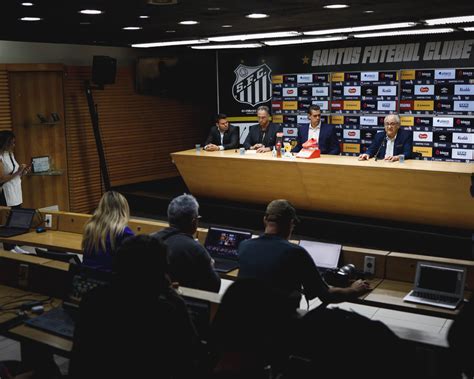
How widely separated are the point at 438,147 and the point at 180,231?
725 cm

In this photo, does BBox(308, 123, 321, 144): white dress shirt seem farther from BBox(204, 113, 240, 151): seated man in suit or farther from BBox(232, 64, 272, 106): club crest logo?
BBox(232, 64, 272, 106): club crest logo

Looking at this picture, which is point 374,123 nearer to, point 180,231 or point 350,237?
point 350,237

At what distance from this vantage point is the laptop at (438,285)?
12.8 ft

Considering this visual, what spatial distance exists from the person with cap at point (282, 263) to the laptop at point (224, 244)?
4.11ft

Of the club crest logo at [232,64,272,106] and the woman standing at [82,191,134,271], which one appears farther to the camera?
the club crest logo at [232,64,272,106]

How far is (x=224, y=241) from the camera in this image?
16.5ft

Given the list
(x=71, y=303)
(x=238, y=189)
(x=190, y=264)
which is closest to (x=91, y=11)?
(x=238, y=189)

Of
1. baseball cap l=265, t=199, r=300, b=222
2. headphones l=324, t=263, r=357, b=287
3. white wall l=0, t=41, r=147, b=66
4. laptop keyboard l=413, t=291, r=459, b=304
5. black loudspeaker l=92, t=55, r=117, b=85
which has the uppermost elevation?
white wall l=0, t=41, r=147, b=66

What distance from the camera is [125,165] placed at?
450 inches

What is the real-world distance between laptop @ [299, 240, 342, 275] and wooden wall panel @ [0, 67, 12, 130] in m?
6.52

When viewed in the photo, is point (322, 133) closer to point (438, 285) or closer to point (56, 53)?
point (56, 53)

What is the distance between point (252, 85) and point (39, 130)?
4.28 metres

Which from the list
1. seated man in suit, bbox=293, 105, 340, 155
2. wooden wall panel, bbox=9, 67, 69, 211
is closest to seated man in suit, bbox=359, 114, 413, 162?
seated man in suit, bbox=293, 105, 340, 155

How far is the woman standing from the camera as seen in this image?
4.04m
